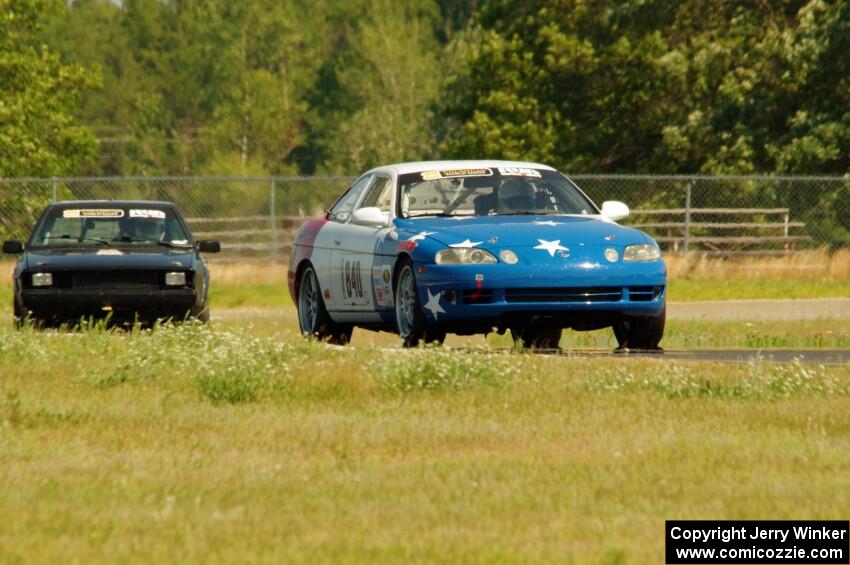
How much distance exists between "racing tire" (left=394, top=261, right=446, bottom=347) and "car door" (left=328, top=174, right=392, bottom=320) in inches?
22.8

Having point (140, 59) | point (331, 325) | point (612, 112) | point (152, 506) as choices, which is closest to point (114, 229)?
point (331, 325)

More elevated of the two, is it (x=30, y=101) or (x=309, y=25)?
(x=309, y=25)

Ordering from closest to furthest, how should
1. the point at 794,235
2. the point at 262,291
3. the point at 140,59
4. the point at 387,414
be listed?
the point at 387,414
the point at 262,291
the point at 794,235
the point at 140,59

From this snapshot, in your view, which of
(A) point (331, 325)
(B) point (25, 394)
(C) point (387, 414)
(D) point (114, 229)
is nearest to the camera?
(C) point (387, 414)

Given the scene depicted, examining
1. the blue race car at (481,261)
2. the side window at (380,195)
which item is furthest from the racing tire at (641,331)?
the side window at (380,195)

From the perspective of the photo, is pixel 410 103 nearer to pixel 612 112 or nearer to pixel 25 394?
pixel 612 112

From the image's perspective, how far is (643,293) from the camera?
13344mm

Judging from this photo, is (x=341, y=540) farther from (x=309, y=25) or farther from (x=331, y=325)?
(x=309, y=25)

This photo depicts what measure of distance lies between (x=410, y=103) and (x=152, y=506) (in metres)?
77.2

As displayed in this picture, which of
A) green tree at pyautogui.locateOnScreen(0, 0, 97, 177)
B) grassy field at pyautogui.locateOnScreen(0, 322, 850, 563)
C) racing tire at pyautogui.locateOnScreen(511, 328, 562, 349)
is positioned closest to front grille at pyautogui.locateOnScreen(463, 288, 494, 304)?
grassy field at pyautogui.locateOnScreen(0, 322, 850, 563)

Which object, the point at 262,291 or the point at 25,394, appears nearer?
the point at 25,394

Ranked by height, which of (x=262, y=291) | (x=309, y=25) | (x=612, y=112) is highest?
(x=309, y=25)

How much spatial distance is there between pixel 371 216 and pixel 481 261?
147 centimetres

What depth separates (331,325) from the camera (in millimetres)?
15555
